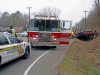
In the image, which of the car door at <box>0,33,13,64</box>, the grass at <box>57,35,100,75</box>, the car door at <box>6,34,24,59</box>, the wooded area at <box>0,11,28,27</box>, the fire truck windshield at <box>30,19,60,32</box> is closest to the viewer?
the car door at <box>0,33,13,64</box>

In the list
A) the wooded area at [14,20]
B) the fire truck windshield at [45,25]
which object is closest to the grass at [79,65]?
the fire truck windshield at [45,25]

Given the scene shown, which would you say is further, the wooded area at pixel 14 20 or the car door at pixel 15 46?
the wooded area at pixel 14 20

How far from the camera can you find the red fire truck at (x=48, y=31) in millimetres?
11102

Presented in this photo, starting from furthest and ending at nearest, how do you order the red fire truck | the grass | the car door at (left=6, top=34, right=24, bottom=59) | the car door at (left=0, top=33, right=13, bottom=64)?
the red fire truck → the car door at (left=6, top=34, right=24, bottom=59) → the grass → the car door at (left=0, top=33, right=13, bottom=64)

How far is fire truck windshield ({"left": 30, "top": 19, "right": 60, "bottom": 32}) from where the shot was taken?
11.3 meters

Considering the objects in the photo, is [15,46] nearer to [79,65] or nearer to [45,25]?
[79,65]

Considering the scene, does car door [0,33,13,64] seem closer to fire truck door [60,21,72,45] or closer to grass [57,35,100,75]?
grass [57,35,100,75]

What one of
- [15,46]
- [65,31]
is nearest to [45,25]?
[65,31]

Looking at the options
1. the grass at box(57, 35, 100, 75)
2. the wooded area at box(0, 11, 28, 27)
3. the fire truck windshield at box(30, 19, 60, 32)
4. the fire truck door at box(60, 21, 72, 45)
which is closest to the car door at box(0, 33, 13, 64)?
the grass at box(57, 35, 100, 75)

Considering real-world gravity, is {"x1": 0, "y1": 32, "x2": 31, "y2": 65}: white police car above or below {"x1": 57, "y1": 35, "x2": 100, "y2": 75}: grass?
above

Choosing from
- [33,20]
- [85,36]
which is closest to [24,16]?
[85,36]

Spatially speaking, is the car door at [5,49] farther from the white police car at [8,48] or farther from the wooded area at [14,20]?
the wooded area at [14,20]

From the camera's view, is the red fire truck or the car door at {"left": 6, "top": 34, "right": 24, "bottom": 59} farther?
the red fire truck

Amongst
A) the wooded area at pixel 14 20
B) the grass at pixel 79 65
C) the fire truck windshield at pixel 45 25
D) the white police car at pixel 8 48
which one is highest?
the wooded area at pixel 14 20
